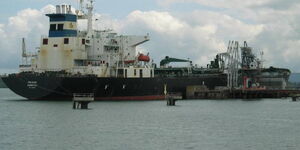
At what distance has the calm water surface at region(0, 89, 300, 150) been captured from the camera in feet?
125

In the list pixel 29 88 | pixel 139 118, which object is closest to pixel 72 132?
pixel 139 118

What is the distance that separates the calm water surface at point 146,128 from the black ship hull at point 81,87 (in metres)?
3.97

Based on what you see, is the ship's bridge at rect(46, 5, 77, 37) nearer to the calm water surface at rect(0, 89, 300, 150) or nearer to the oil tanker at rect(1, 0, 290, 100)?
the oil tanker at rect(1, 0, 290, 100)

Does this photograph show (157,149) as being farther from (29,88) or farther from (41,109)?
(29,88)

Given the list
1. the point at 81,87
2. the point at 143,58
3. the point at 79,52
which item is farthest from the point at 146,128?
the point at 143,58

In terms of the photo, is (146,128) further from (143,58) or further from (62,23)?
(143,58)

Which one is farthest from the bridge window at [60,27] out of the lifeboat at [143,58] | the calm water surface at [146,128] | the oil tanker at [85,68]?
the calm water surface at [146,128]

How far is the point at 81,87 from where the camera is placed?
70.8 m

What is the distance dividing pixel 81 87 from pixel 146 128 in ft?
82.6

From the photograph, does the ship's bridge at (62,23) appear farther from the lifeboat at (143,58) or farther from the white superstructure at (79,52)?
the lifeboat at (143,58)

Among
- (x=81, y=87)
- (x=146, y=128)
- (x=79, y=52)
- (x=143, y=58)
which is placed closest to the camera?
(x=146, y=128)

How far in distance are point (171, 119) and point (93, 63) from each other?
2455 centimetres

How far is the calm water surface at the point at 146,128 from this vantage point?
3819 centimetres

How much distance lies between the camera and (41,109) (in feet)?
204
